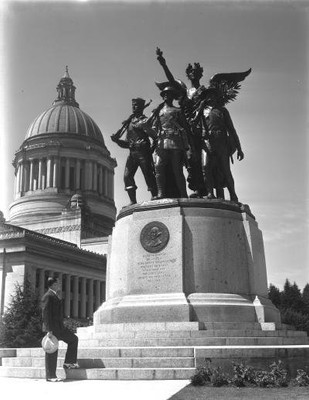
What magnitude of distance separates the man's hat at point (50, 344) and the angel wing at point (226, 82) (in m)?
10.5

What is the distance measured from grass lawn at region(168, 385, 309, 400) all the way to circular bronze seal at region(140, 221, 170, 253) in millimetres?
5861

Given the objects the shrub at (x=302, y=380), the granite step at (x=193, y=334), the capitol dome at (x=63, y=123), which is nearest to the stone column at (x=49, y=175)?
the capitol dome at (x=63, y=123)

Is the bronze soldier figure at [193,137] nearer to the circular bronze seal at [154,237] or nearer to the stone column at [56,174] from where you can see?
the circular bronze seal at [154,237]

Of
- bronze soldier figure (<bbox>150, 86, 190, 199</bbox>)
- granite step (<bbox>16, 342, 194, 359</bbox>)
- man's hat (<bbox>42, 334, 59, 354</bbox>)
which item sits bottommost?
granite step (<bbox>16, 342, 194, 359</bbox>)

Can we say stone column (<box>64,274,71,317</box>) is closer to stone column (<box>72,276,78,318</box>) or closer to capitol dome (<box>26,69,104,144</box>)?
stone column (<box>72,276,78,318</box>)

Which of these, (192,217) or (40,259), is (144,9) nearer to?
(192,217)

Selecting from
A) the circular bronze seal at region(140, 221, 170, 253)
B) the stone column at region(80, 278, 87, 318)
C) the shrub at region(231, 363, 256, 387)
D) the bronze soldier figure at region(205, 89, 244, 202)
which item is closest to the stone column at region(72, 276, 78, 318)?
the stone column at region(80, 278, 87, 318)

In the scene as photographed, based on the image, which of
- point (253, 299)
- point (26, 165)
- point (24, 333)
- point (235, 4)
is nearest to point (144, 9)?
point (235, 4)

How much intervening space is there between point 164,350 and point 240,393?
2889mm

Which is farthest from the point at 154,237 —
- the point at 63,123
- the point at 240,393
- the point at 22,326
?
the point at 63,123

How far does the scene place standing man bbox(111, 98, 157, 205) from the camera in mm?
18156

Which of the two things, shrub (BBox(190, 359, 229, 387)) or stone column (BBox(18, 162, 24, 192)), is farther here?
stone column (BBox(18, 162, 24, 192))

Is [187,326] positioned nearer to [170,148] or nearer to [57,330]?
[57,330]

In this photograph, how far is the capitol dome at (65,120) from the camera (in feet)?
365
